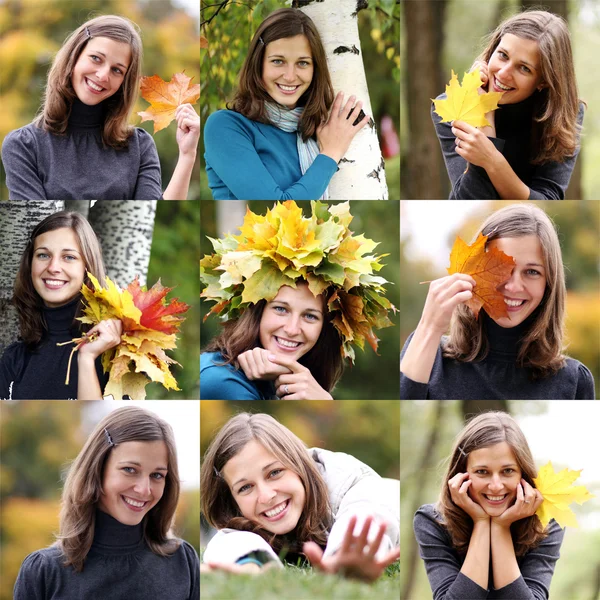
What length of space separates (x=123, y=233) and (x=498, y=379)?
166cm

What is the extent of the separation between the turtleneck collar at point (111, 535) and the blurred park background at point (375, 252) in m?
0.78

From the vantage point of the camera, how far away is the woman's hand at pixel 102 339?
3.96 m

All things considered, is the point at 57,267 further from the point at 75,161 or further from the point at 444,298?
the point at 444,298

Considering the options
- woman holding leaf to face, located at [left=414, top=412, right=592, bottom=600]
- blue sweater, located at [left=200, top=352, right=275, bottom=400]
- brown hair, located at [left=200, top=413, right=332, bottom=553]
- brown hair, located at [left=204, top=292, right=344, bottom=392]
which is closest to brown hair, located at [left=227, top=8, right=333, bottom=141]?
brown hair, located at [left=204, top=292, right=344, bottom=392]

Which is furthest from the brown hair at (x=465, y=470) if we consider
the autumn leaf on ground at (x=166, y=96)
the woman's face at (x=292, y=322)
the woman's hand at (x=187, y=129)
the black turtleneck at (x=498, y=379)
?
the autumn leaf on ground at (x=166, y=96)

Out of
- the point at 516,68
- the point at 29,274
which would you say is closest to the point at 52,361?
the point at 29,274

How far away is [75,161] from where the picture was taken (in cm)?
402

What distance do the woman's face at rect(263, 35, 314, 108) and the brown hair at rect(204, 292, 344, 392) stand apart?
828 mm

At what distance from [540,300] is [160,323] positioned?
4.98 ft

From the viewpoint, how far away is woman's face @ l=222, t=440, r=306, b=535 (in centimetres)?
389

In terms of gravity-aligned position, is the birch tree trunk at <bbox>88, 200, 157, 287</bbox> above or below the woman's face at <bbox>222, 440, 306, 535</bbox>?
above

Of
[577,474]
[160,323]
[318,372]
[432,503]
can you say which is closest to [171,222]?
[160,323]

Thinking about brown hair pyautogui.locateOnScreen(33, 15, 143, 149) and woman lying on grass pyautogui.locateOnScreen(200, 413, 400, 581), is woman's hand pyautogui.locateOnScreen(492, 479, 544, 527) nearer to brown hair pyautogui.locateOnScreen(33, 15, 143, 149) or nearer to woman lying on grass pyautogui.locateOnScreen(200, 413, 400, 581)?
woman lying on grass pyautogui.locateOnScreen(200, 413, 400, 581)

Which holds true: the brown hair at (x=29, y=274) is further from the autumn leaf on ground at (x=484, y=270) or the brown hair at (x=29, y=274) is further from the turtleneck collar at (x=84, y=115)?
the autumn leaf on ground at (x=484, y=270)
